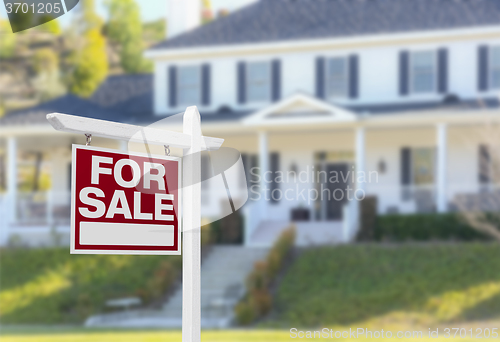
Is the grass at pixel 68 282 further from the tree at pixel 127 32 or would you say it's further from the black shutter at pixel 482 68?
the tree at pixel 127 32

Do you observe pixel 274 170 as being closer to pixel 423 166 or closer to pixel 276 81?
pixel 276 81

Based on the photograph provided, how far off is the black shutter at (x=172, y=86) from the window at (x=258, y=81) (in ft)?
7.76

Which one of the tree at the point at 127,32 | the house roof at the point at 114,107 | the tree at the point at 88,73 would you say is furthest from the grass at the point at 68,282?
the tree at the point at 127,32

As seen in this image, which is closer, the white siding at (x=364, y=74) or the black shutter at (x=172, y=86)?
the white siding at (x=364, y=74)

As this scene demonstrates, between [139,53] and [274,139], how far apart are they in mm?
37716

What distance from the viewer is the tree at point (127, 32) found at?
56.1 meters

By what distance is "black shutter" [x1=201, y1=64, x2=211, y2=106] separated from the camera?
21.9 m

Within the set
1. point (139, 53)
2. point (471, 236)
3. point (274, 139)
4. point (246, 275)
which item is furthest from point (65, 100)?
point (139, 53)

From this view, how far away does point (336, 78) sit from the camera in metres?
21.0

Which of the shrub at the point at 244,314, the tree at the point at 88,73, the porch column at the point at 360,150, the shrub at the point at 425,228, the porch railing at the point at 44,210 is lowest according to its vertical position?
the shrub at the point at 244,314

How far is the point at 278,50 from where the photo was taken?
21250mm

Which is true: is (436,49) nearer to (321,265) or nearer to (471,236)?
(471,236)
